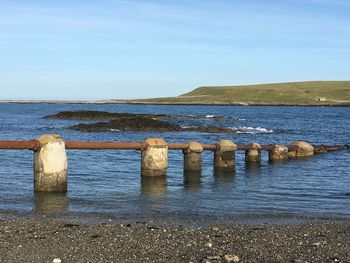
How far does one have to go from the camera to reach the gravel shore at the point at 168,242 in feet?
32.5

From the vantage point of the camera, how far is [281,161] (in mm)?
29109

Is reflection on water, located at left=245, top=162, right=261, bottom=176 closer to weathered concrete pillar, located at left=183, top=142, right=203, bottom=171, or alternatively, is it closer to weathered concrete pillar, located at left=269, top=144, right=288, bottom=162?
weathered concrete pillar, located at left=269, top=144, right=288, bottom=162

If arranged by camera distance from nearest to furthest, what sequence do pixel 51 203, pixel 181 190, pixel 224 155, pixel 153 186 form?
pixel 51 203 < pixel 181 190 < pixel 153 186 < pixel 224 155

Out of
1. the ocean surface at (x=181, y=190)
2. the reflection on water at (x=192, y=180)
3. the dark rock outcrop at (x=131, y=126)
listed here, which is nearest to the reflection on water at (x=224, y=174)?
the ocean surface at (x=181, y=190)

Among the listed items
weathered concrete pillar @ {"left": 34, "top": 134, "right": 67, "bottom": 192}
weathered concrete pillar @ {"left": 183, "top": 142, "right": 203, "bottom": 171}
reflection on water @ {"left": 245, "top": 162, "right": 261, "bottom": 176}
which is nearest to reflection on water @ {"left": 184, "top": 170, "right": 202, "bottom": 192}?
weathered concrete pillar @ {"left": 183, "top": 142, "right": 203, "bottom": 171}

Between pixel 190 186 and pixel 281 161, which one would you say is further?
pixel 281 161

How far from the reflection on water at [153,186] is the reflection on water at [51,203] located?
2700mm

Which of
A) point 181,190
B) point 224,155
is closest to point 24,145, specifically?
point 181,190

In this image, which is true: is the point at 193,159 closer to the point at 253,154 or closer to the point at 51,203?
the point at 253,154

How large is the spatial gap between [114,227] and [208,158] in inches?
708

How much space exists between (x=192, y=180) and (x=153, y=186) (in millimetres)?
2408

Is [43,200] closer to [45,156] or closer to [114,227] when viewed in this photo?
[45,156]

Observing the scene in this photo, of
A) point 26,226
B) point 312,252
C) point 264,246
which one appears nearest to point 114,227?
point 26,226

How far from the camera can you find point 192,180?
2141cm
